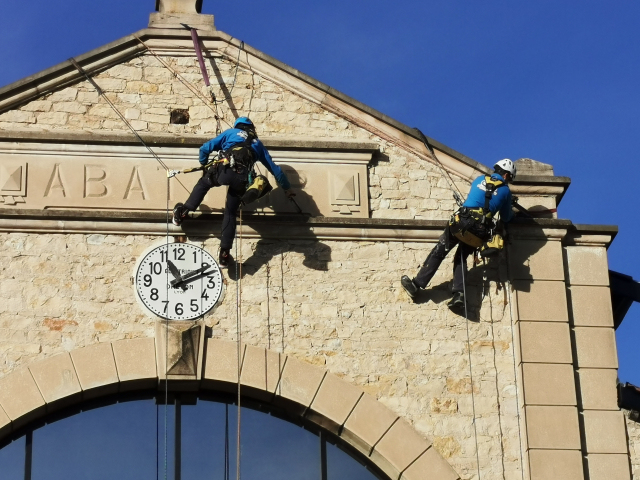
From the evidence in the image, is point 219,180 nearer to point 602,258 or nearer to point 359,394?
point 359,394

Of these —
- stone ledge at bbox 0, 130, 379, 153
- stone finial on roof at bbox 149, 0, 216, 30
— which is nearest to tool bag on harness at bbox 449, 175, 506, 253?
stone ledge at bbox 0, 130, 379, 153

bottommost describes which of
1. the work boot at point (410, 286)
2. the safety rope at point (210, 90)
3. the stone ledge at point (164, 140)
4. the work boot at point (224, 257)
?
the work boot at point (410, 286)

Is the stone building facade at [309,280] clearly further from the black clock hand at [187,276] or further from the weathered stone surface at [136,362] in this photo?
the black clock hand at [187,276]

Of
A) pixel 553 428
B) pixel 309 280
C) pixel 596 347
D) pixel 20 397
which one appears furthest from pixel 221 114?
pixel 553 428

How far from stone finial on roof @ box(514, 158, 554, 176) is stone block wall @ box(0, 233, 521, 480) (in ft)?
5.75

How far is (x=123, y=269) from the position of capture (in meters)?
19.6

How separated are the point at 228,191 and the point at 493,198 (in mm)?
3109

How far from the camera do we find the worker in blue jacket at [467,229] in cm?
1961

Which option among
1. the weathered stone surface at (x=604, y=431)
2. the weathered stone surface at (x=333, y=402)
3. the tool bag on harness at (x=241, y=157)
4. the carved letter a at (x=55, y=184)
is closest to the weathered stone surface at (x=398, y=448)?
the weathered stone surface at (x=333, y=402)

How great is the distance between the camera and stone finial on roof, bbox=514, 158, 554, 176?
68.1 ft

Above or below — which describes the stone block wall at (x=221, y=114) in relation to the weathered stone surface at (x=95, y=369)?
above

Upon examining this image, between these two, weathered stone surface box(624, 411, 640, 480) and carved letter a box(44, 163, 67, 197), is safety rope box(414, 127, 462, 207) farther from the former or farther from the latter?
carved letter a box(44, 163, 67, 197)

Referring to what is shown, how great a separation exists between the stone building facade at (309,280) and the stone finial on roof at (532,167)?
23 mm

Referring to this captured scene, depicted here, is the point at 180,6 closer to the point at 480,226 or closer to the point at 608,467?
the point at 480,226
